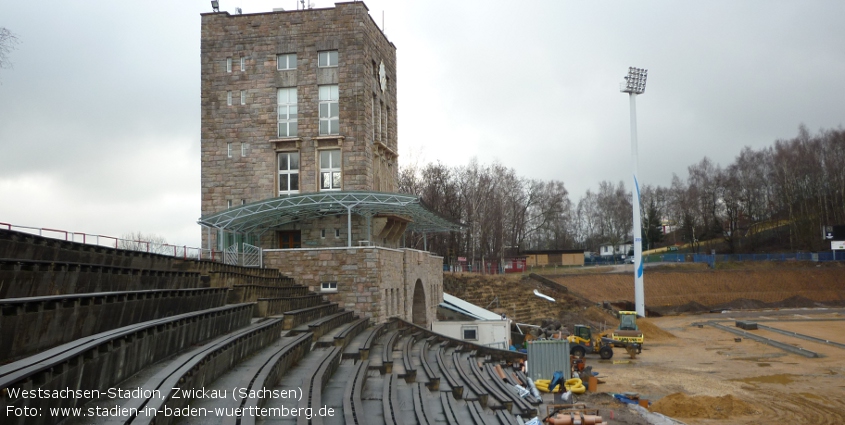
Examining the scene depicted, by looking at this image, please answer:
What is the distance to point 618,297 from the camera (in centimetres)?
6084

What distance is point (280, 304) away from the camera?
1825 centimetres

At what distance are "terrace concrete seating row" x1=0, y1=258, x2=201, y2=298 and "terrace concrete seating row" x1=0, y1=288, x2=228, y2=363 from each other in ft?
3.35

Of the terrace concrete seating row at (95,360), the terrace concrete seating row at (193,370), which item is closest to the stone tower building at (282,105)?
the terrace concrete seating row at (193,370)

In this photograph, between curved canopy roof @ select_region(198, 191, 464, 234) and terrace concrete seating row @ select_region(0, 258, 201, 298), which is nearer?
terrace concrete seating row @ select_region(0, 258, 201, 298)

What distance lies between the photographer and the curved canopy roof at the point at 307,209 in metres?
25.5

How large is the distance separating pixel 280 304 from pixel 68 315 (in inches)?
374

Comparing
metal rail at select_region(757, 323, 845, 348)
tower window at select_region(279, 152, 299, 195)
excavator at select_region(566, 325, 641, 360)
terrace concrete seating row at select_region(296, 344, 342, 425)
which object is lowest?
metal rail at select_region(757, 323, 845, 348)

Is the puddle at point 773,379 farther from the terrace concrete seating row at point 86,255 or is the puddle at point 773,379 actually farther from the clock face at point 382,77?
the clock face at point 382,77

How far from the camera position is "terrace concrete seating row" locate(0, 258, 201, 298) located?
9797 mm

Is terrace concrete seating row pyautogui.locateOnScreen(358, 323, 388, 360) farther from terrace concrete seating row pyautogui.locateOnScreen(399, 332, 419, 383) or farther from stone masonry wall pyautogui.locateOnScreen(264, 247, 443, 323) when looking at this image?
stone masonry wall pyautogui.locateOnScreen(264, 247, 443, 323)

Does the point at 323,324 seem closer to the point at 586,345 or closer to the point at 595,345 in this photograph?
the point at 586,345

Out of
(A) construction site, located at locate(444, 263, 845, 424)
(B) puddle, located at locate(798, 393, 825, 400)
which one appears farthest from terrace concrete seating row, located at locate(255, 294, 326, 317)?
(B) puddle, located at locate(798, 393, 825, 400)

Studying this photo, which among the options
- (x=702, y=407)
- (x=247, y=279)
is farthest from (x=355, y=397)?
(x=702, y=407)

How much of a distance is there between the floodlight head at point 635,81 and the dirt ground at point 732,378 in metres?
16.9
